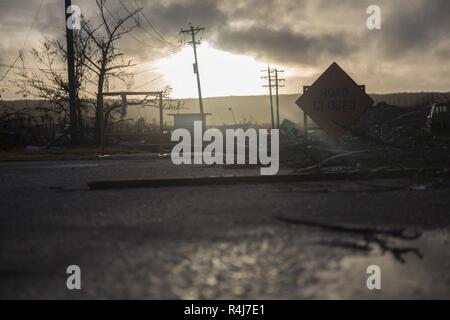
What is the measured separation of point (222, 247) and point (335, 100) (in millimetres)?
10131

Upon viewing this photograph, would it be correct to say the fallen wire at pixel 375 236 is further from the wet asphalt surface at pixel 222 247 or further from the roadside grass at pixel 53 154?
the roadside grass at pixel 53 154

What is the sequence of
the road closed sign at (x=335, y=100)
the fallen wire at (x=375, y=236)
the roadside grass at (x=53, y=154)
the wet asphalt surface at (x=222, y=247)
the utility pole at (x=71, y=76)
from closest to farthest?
the wet asphalt surface at (x=222, y=247) → the fallen wire at (x=375, y=236) → the road closed sign at (x=335, y=100) → the roadside grass at (x=53, y=154) → the utility pole at (x=71, y=76)

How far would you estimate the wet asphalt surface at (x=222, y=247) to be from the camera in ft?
9.74

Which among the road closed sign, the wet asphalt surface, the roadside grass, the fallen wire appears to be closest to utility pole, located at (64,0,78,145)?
the roadside grass

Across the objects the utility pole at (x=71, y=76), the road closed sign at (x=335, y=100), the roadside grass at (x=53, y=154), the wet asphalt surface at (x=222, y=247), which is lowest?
the wet asphalt surface at (x=222, y=247)

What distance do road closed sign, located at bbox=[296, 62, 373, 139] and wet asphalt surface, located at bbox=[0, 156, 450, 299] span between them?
20.8 ft

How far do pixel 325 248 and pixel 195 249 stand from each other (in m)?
0.90

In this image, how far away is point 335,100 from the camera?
1348 centimetres

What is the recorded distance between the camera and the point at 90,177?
10.9m

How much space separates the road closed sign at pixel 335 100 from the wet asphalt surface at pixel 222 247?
6.35m

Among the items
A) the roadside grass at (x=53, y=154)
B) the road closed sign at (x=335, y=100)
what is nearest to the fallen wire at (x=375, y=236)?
the road closed sign at (x=335, y=100)

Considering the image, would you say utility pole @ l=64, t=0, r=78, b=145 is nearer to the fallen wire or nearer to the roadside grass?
the roadside grass

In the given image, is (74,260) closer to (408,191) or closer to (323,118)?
(408,191)

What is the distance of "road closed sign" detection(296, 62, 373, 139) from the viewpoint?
1340cm
